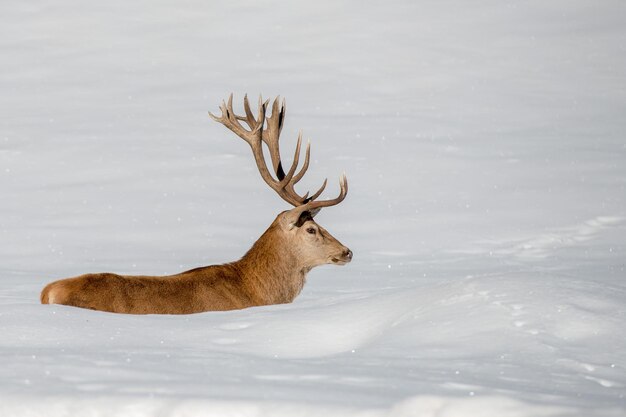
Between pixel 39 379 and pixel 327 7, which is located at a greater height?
pixel 327 7

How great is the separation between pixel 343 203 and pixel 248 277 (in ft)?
27.4

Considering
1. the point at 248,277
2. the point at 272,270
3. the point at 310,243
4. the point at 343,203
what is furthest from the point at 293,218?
the point at 343,203

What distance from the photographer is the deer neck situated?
29.4 ft

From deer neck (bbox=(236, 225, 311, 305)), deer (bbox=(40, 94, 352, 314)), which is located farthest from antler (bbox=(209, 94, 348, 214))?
deer neck (bbox=(236, 225, 311, 305))

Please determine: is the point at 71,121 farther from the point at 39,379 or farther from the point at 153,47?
the point at 39,379

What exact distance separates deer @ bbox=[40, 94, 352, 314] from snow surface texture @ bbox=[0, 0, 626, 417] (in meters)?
0.36

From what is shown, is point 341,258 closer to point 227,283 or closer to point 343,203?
point 227,283

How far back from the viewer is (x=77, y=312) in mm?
6996

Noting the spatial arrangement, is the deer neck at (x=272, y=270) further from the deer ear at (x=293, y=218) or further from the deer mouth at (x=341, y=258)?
the deer mouth at (x=341, y=258)

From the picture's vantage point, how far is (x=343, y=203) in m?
17.2

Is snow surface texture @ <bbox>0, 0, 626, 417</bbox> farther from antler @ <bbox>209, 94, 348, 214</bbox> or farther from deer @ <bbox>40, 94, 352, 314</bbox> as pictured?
antler @ <bbox>209, 94, 348, 214</bbox>

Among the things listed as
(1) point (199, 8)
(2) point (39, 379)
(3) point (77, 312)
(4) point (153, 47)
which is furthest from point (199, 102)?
(2) point (39, 379)

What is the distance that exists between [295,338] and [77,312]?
48.0 inches

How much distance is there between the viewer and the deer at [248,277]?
307 inches
